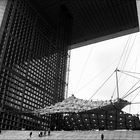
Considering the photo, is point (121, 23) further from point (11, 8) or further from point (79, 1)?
point (11, 8)

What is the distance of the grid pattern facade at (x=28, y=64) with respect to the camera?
72.4m

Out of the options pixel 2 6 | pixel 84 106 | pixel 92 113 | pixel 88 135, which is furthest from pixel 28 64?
pixel 88 135

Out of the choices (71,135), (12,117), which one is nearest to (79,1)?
(12,117)

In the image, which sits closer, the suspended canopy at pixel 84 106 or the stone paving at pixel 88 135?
the stone paving at pixel 88 135

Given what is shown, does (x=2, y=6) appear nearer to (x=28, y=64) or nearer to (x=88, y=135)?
(x=28, y=64)

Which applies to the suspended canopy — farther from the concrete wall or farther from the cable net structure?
the concrete wall

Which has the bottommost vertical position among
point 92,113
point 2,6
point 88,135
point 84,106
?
point 88,135

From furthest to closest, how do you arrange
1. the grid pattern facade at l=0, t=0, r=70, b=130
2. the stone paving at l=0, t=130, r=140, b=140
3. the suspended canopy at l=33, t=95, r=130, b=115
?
the grid pattern facade at l=0, t=0, r=70, b=130, the suspended canopy at l=33, t=95, r=130, b=115, the stone paving at l=0, t=130, r=140, b=140

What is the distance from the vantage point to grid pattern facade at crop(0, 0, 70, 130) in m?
72.4

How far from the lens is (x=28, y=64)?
84.1m

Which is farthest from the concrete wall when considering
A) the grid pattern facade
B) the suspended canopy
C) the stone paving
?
the stone paving

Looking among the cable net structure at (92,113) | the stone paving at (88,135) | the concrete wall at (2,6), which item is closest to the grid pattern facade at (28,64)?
the concrete wall at (2,6)

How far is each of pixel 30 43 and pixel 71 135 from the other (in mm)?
57913

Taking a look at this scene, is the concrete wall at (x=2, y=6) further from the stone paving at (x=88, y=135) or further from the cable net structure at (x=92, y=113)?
the stone paving at (x=88, y=135)
